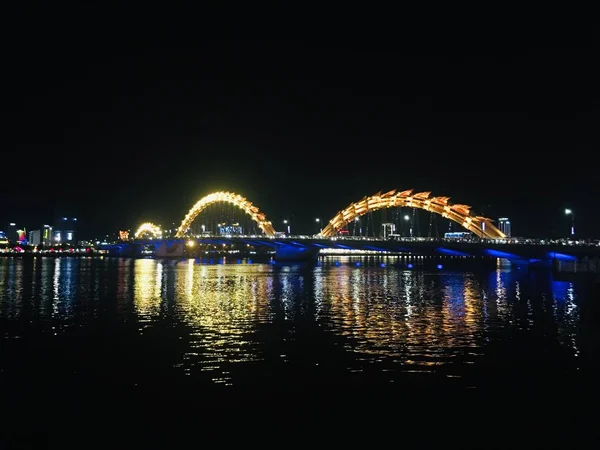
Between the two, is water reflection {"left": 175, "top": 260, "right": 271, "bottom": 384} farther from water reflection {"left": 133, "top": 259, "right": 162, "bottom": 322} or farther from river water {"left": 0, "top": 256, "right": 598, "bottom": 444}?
water reflection {"left": 133, "top": 259, "right": 162, "bottom": 322}

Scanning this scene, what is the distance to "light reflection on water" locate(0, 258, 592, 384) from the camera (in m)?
22.0

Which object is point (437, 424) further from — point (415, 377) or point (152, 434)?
point (152, 434)

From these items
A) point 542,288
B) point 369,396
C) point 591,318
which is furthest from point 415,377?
point 542,288

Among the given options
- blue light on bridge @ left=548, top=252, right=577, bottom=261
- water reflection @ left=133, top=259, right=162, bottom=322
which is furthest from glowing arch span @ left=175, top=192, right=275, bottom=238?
water reflection @ left=133, top=259, right=162, bottom=322

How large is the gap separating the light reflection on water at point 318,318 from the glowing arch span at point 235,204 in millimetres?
72175

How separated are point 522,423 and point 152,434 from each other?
7.78 metres

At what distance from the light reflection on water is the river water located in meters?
0.08

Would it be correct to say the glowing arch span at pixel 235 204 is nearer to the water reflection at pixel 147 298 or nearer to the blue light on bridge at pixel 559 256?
the blue light on bridge at pixel 559 256

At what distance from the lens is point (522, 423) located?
14.6m

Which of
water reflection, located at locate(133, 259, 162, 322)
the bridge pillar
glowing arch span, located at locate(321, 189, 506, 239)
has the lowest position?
water reflection, located at locate(133, 259, 162, 322)

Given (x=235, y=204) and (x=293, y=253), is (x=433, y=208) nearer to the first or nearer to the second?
(x=293, y=253)

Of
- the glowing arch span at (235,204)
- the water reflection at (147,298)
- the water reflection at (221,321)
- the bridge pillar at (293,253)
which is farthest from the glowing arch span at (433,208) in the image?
the water reflection at (147,298)

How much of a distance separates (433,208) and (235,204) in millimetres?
59652

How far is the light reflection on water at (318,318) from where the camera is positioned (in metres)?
22.0
